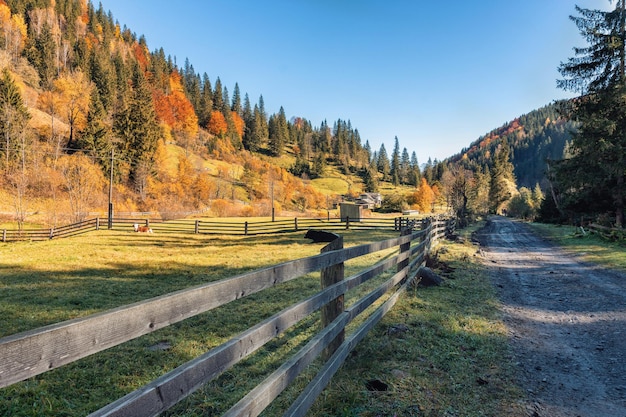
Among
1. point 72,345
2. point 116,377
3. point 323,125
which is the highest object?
point 323,125

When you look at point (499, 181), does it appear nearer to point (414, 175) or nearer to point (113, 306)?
point (414, 175)

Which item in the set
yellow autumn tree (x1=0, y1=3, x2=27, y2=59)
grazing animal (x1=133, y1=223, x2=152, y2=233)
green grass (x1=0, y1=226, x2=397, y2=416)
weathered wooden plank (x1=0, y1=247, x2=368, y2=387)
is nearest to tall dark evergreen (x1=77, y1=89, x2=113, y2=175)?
grazing animal (x1=133, y1=223, x2=152, y2=233)

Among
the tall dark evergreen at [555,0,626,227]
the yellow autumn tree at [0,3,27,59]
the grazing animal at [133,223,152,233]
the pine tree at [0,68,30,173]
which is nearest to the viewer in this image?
the tall dark evergreen at [555,0,626,227]

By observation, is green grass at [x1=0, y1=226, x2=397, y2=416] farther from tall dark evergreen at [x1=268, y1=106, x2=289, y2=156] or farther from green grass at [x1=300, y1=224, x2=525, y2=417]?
tall dark evergreen at [x1=268, y1=106, x2=289, y2=156]

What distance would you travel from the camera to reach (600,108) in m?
21.0

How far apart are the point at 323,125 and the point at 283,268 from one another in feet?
647

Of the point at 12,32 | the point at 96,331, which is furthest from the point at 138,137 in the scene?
the point at 96,331

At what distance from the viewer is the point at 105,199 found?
50.8 metres

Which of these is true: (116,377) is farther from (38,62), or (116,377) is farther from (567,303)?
(38,62)

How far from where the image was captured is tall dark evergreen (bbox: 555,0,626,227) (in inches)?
787

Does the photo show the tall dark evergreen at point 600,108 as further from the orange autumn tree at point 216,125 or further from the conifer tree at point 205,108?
the conifer tree at point 205,108

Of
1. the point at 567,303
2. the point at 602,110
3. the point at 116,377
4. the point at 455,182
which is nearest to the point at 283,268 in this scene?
the point at 116,377

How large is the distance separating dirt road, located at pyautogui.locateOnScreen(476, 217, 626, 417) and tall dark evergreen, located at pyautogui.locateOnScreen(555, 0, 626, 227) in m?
14.1

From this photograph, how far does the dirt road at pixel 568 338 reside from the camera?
360cm
